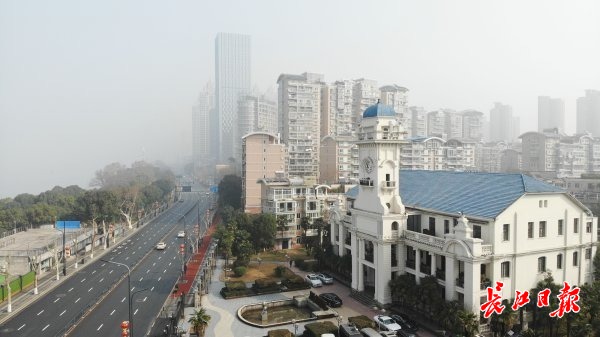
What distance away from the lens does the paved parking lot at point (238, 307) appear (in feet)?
127

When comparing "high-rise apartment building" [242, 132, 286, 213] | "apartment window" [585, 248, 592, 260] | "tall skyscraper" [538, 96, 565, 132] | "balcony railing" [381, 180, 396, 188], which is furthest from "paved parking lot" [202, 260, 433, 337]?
"tall skyscraper" [538, 96, 565, 132]

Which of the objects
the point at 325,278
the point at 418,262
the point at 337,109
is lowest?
the point at 325,278

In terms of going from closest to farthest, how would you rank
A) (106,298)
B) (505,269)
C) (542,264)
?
(505,269) → (542,264) → (106,298)

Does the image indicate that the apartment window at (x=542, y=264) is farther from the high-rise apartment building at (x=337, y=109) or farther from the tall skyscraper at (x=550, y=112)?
the tall skyscraper at (x=550, y=112)

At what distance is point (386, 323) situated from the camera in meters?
38.1

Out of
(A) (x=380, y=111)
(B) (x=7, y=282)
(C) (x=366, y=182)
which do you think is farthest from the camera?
(C) (x=366, y=182)

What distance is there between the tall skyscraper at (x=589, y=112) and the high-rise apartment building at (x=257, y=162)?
5491 inches

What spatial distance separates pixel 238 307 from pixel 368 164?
67.3 ft

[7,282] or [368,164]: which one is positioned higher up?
[368,164]

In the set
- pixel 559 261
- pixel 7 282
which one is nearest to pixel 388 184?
pixel 559 261

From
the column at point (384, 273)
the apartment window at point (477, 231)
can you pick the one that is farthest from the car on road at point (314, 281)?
the apartment window at point (477, 231)

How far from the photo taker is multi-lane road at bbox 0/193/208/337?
134 ft

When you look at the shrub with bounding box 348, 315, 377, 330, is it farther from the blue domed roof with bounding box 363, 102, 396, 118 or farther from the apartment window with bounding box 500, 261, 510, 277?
the blue domed roof with bounding box 363, 102, 396, 118

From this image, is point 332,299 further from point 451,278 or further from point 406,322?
point 451,278
